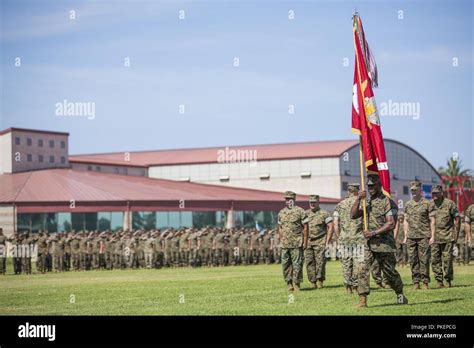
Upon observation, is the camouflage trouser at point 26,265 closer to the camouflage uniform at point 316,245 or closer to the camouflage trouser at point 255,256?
the camouflage trouser at point 255,256

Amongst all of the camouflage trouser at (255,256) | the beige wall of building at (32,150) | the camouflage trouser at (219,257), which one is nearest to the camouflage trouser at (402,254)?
the camouflage trouser at (219,257)

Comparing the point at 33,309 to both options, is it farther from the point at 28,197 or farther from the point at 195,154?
the point at 195,154

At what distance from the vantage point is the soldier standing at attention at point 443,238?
2209 cm

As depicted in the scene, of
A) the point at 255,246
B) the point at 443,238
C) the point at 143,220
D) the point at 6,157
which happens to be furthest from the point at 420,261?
the point at 6,157

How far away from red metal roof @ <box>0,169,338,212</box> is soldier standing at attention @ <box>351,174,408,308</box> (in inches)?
1798

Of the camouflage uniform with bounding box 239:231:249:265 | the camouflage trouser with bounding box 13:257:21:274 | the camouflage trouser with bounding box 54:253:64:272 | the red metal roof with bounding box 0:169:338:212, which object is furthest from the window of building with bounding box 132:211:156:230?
the camouflage trouser with bounding box 13:257:21:274

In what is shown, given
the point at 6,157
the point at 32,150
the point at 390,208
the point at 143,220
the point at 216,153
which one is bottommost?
the point at 390,208

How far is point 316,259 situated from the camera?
23.7 metres

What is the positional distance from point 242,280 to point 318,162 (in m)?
54.7

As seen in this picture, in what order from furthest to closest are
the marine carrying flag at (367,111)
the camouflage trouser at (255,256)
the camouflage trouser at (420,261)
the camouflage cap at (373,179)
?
1. the camouflage trouser at (255,256)
2. the camouflage trouser at (420,261)
3. the marine carrying flag at (367,111)
4. the camouflage cap at (373,179)

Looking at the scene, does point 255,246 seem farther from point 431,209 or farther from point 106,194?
point 431,209

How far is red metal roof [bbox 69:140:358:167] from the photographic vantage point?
83875mm

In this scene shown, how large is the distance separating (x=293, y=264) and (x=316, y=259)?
1894mm
